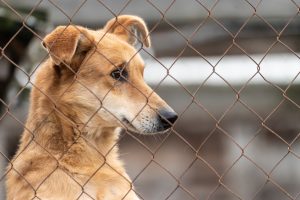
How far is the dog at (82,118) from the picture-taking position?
5.31m

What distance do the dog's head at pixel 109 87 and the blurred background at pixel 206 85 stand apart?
127 inches

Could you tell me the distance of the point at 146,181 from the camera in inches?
675

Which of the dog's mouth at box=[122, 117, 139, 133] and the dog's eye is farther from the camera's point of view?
the dog's eye

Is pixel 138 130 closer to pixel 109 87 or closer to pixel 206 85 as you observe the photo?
pixel 109 87

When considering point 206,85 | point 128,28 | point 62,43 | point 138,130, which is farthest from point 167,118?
point 206,85

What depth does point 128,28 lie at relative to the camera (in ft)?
20.2

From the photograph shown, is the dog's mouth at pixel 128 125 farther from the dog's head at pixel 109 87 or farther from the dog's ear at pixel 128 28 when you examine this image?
the dog's ear at pixel 128 28

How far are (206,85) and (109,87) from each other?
11.1 meters

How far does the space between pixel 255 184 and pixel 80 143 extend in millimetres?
12155

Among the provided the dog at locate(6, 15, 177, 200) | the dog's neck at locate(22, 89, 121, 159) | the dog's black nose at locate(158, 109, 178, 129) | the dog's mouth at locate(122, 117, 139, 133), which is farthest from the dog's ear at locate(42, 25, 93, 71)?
the dog's black nose at locate(158, 109, 178, 129)

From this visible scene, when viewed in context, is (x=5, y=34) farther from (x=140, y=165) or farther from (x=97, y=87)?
(x=140, y=165)

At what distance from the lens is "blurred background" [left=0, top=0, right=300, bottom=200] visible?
9.95 meters

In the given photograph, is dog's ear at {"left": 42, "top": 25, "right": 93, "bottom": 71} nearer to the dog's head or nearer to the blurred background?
the dog's head

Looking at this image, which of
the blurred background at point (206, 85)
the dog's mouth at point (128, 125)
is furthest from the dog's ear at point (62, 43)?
the blurred background at point (206, 85)
